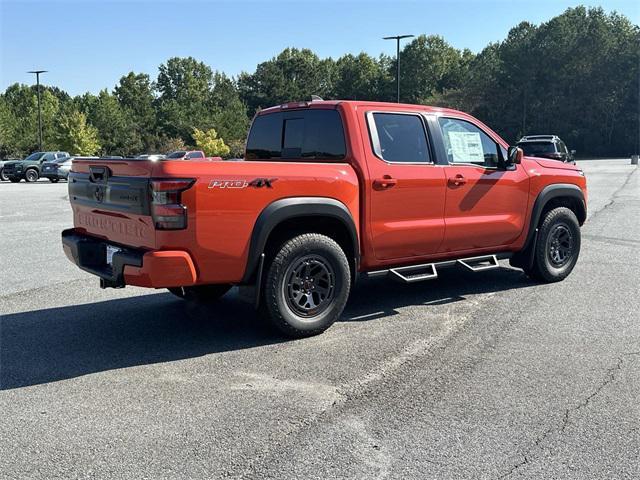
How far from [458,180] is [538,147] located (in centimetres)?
2039

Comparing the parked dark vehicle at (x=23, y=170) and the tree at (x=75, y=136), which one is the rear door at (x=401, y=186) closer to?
the parked dark vehicle at (x=23, y=170)

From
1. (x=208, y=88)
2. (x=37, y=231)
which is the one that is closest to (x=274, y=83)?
(x=208, y=88)

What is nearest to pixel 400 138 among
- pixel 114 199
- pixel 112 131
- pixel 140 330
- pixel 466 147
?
pixel 466 147

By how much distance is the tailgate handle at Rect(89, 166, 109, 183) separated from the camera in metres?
4.79

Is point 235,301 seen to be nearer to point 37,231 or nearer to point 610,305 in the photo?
point 610,305

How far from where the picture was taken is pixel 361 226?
529cm

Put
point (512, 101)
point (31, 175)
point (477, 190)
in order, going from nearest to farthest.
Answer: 1. point (477, 190)
2. point (31, 175)
3. point (512, 101)

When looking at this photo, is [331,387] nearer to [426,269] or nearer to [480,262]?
[426,269]

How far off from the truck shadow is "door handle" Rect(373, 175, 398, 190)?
4.17 feet

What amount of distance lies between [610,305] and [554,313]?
2.40ft

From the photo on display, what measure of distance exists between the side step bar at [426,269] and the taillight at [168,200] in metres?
1.98

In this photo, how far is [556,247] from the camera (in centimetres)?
715

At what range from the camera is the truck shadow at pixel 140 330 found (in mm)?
4488

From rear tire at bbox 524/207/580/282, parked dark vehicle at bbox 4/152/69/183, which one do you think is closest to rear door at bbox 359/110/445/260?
rear tire at bbox 524/207/580/282
